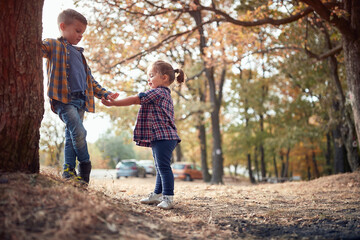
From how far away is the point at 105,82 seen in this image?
988cm

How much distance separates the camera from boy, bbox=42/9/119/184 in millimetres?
3590

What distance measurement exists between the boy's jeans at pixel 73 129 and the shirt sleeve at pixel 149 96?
0.77m

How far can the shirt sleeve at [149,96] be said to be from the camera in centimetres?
369

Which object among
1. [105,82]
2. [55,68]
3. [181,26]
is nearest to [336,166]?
[181,26]

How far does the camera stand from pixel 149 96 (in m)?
3.71

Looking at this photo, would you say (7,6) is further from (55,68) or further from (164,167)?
(164,167)

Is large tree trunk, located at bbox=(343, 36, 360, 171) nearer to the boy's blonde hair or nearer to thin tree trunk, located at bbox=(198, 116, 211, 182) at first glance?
the boy's blonde hair

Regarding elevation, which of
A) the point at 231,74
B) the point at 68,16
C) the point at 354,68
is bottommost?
the point at 68,16

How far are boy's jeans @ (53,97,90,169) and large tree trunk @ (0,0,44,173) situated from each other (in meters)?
0.46

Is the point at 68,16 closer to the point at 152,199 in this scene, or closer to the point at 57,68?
the point at 57,68

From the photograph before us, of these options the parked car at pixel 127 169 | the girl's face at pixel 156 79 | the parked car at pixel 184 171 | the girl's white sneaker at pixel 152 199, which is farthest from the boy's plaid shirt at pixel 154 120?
the parked car at pixel 184 171

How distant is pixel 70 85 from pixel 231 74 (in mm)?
24050

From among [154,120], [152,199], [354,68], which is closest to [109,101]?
[154,120]

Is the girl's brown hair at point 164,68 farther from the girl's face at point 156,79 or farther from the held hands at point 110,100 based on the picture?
the held hands at point 110,100
